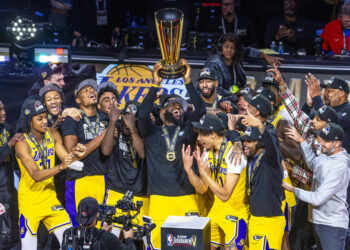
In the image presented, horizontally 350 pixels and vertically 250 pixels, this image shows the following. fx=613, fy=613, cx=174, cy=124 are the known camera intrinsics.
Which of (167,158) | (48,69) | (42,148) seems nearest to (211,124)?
(167,158)

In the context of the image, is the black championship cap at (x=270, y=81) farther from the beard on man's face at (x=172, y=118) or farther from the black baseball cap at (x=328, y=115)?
the beard on man's face at (x=172, y=118)

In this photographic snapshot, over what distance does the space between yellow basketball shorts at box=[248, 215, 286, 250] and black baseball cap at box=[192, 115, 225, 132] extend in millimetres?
1027

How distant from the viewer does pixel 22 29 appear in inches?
364

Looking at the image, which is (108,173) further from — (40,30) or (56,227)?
(40,30)

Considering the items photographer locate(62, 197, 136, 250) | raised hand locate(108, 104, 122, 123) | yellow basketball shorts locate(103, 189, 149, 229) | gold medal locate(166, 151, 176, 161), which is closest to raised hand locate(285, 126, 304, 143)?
gold medal locate(166, 151, 176, 161)

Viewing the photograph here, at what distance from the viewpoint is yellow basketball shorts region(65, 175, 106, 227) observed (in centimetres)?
747

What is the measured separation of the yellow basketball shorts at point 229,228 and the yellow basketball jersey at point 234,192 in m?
0.07

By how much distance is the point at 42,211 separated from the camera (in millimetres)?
7008

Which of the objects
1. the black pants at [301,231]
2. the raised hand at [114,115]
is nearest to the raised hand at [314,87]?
the black pants at [301,231]

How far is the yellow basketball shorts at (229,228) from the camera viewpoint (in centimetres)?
654

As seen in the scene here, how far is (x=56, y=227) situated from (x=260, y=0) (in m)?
6.93

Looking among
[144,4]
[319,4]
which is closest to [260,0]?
[319,4]

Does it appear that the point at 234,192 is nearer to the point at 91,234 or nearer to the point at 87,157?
the point at 91,234

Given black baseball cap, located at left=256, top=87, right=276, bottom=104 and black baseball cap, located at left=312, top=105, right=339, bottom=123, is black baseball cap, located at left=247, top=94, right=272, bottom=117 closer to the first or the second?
black baseball cap, located at left=256, top=87, right=276, bottom=104
